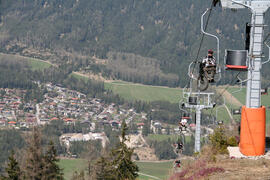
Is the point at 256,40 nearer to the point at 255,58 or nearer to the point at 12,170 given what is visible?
the point at 255,58

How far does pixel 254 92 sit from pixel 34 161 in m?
29.2

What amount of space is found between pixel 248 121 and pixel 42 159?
28.4m

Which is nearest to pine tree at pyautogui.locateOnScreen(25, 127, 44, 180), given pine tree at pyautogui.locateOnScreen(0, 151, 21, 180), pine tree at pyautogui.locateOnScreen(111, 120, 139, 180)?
pine tree at pyautogui.locateOnScreen(0, 151, 21, 180)

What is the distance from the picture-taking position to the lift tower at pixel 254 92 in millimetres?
15953

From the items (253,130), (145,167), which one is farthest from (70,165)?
(253,130)

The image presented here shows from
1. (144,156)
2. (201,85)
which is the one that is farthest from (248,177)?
(144,156)

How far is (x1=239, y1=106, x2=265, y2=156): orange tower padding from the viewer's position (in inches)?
656

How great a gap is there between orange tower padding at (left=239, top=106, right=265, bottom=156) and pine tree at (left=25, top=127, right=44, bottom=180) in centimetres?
2771

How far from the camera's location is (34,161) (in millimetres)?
40938

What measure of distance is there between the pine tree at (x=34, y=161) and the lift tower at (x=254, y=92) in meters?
27.6

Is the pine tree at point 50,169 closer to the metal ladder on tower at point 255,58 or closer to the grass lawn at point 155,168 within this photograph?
the metal ladder on tower at point 255,58

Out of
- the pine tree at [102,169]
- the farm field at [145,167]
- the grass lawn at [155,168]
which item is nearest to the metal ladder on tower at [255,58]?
the pine tree at [102,169]

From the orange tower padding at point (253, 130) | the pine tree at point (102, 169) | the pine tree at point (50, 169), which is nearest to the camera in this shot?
the orange tower padding at point (253, 130)

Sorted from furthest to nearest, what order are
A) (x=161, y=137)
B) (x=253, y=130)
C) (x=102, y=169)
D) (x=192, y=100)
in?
(x=161, y=137), (x=102, y=169), (x=192, y=100), (x=253, y=130)
